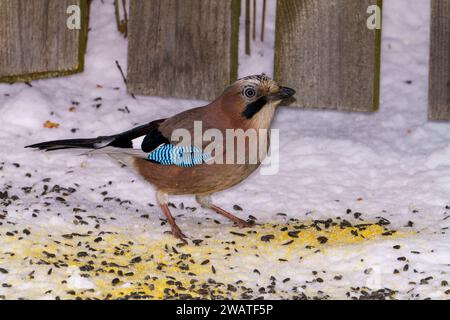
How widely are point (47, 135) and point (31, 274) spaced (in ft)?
6.03

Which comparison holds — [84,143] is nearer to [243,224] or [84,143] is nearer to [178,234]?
[178,234]

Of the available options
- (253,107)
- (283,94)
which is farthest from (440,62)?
(253,107)

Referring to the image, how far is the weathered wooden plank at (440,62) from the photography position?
21.3 ft

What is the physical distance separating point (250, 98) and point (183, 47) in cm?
79

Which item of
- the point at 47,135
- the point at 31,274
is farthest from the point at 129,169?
the point at 31,274

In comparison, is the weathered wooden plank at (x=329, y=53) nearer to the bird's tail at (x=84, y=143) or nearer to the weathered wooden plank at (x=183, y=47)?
the weathered wooden plank at (x=183, y=47)

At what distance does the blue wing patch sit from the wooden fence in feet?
2.45

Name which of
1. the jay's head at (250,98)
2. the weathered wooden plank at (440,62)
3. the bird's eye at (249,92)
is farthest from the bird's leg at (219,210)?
the weathered wooden plank at (440,62)

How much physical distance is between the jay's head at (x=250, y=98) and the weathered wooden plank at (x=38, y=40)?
1162 mm

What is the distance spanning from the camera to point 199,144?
237 inches

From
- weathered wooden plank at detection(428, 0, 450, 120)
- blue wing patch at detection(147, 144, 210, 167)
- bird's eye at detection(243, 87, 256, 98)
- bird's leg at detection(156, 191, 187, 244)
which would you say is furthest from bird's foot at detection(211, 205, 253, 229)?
weathered wooden plank at detection(428, 0, 450, 120)

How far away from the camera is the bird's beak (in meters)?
5.99

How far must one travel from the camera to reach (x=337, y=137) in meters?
7.16

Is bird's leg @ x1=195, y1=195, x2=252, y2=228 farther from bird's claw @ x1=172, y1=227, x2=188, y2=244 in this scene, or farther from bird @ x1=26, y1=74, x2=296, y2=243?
bird's claw @ x1=172, y1=227, x2=188, y2=244
